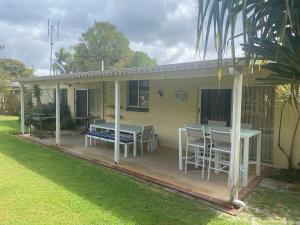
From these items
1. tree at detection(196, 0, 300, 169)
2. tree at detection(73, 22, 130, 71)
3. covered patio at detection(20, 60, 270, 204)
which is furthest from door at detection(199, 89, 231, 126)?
tree at detection(73, 22, 130, 71)

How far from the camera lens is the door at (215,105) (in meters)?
7.81

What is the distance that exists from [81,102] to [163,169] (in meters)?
8.40

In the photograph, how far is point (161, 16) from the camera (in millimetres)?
20203

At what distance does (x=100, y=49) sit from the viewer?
3884 centimetres

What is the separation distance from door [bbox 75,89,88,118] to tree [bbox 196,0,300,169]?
10.9 metres

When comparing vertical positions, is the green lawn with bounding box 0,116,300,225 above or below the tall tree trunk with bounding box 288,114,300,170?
below

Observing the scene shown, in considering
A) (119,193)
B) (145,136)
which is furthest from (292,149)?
(119,193)

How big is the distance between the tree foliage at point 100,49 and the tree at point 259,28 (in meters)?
35.8

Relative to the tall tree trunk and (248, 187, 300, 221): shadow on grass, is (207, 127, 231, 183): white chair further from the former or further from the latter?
the tall tree trunk

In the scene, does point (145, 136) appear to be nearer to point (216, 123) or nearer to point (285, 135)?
point (216, 123)

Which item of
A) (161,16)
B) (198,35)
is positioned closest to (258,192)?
(198,35)

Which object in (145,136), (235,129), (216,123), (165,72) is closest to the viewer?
(235,129)

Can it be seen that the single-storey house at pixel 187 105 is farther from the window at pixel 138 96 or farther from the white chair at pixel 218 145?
the white chair at pixel 218 145

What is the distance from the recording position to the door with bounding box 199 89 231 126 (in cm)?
781
